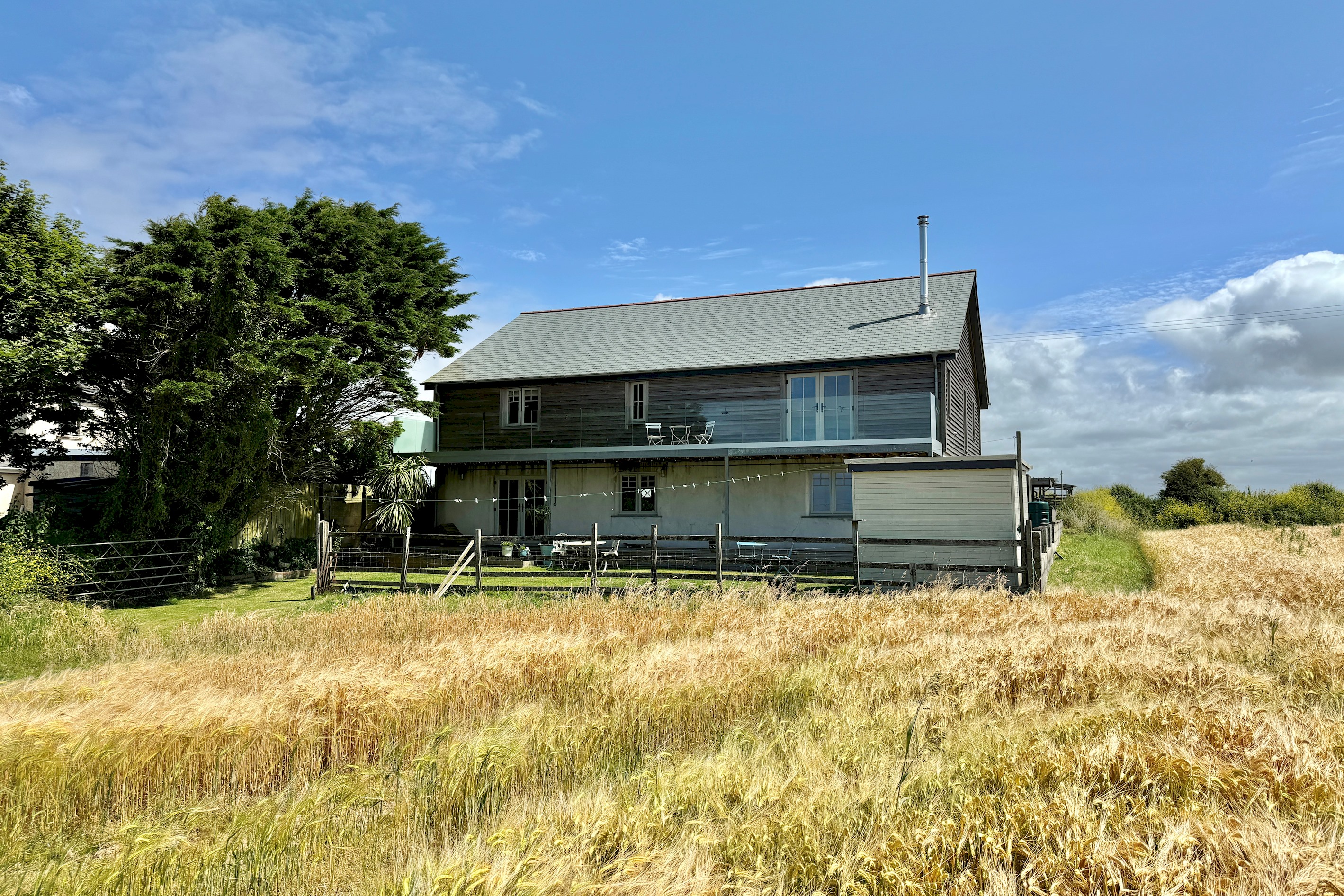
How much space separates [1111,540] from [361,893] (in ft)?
97.2

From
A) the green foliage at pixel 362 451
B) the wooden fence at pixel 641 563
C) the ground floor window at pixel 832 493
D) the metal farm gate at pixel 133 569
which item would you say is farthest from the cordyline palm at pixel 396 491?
the ground floor window at pixel 832 493

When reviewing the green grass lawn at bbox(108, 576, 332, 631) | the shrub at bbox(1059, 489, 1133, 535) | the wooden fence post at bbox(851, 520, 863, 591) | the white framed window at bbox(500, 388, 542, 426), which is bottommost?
the green grass lawn at bbox(108, 576, 332, 631)

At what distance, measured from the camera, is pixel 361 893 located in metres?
3.40

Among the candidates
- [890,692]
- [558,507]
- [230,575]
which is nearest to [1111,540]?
[558,507]

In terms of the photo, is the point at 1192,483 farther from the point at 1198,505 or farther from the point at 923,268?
the point at 923,268

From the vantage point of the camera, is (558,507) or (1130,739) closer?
(1130,739)

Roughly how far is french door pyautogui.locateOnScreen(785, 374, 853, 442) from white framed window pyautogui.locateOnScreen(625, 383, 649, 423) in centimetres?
440

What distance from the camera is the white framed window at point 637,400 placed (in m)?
24.0

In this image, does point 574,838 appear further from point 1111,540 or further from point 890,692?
point 1111,540

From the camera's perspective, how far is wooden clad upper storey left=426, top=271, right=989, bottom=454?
A: 21172 millimetres

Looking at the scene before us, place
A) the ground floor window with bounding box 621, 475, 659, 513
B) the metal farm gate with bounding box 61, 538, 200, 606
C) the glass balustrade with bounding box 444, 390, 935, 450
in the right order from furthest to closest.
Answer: the ground floor window with bounding box 621, 475, 659, 513
the glass balustrade with bounding box 444, 390, 935, 450
the metal farm gate with bounding box 61, 538, 200, 606

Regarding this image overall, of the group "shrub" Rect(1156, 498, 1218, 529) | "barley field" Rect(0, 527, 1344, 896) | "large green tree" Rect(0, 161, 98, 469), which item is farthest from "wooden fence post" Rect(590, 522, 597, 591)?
"shrub" Rect(1156, 498, 1218, 529)

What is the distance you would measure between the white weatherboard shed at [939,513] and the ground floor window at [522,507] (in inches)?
449

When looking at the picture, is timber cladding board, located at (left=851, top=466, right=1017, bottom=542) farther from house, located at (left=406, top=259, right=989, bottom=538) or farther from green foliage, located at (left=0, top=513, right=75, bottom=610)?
green foliage, located at (left=0, top=513, right=75, bottom=610)
